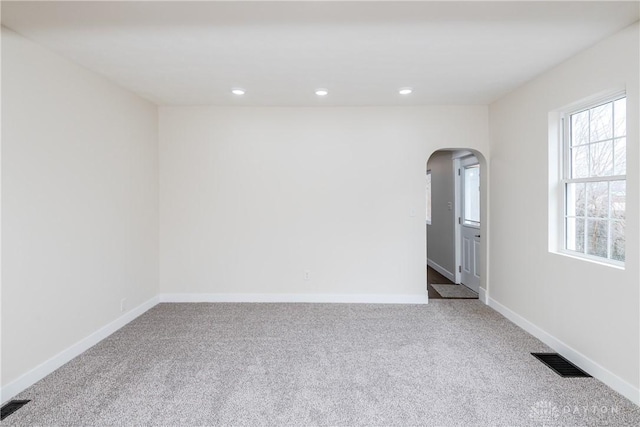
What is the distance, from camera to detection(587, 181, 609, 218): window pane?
97.3 inches

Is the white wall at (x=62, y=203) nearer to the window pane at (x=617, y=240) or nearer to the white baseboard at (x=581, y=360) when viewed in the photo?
the white baseboard at (x=581, y=360)

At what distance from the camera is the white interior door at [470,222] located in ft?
15.4

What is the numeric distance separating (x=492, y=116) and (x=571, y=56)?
1327 millimetres

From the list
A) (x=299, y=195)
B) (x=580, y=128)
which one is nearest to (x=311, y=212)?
(x=299, y=195)

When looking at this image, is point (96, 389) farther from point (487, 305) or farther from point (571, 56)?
point (571, 56)

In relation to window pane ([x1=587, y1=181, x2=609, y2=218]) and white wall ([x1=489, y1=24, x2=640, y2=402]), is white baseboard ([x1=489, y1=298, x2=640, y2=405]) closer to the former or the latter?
white wall ([x1=489, y1=24, x2=640, y2=402])

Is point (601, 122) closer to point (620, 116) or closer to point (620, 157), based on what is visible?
point (620, 116)

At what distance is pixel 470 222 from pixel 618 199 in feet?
8.51

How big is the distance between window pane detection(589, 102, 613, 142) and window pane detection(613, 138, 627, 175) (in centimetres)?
11

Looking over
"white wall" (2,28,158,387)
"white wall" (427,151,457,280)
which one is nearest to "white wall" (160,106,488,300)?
"white wall" (2,28,158,387)

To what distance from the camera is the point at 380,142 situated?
407cm

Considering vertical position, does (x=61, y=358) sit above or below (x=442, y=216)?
below

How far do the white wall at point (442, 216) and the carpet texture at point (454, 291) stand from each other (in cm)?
42

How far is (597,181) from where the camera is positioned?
252cm
